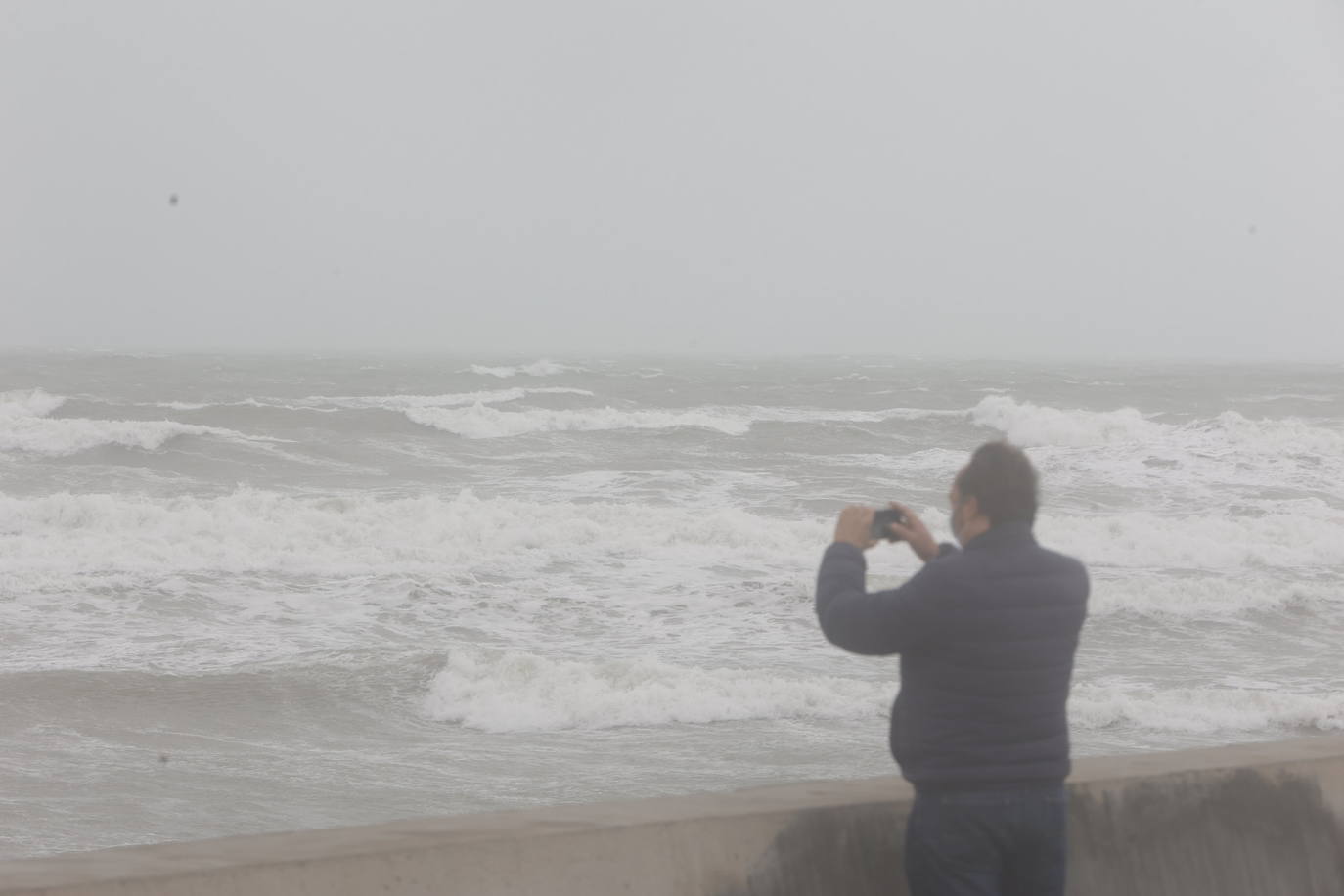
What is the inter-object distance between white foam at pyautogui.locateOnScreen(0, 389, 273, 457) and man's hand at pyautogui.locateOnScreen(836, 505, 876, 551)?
25385mm

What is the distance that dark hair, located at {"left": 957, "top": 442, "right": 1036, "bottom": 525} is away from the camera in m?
2.26

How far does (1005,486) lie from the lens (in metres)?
2.26

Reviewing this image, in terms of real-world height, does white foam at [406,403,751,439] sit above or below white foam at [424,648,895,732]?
above

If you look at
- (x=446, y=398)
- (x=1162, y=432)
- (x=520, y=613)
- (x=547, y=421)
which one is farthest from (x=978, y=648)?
(x=446, y=398)

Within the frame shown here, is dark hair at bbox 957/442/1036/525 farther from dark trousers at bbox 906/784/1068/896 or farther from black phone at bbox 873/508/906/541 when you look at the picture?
dark trousers at bbox 906/784/1068/896

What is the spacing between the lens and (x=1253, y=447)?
2761 cm

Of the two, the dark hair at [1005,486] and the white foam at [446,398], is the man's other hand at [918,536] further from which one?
the white foam at [446,398]

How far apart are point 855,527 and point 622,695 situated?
6855mm

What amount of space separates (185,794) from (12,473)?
1808cm

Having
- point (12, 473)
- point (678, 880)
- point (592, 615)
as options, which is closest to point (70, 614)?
point (592, 615)

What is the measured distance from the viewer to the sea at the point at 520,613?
24.7ft

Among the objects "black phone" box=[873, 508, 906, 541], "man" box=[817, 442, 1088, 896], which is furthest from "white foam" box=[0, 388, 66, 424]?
"man" box=[817, 442, 1088, 896]

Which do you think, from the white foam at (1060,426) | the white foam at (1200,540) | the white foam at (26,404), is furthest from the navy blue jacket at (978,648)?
the white foam at (26,404)

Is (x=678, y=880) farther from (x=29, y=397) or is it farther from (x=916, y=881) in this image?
(x=29, y=397)
